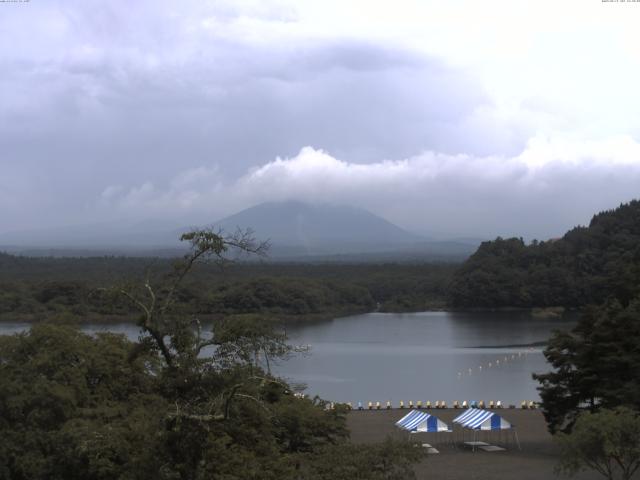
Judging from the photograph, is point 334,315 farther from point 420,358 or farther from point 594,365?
point 594,365

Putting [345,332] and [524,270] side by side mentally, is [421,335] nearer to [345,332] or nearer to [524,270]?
[345,332]

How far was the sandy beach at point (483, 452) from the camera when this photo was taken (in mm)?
15359

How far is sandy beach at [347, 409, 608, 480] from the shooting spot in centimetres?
1536

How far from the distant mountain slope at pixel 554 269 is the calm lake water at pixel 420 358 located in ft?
19.0

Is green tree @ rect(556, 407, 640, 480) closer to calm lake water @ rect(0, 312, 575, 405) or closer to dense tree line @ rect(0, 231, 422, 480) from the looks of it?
dense tree line @ rect(0, 231, 422, 480)

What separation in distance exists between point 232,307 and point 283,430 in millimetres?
46347

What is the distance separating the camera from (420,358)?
38719mm

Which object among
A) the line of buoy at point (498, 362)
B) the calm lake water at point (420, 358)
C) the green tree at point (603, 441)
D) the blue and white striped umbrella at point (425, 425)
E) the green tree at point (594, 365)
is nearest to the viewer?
the green tree at point (603, 441)

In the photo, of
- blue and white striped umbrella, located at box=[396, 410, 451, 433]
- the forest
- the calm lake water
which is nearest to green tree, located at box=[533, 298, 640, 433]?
blue and white striped umbrella, located at box=[396, 410, 451, 433]

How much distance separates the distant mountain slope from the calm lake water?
5.78 meters

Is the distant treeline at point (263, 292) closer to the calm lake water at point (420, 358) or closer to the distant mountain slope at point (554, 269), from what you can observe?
the calm lake water at point (420, 358)

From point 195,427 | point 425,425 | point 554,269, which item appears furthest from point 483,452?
point 554,269

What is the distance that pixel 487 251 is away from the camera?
75.9 metres

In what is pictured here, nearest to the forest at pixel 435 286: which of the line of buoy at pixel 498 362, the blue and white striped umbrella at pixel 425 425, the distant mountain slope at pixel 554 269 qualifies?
the distant mountain slope at pixel 554 269
